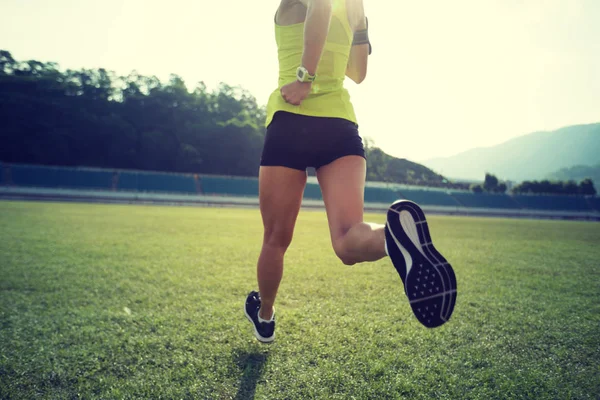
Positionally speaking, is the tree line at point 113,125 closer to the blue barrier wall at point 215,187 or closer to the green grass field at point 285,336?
the blue barrier wall at point 215,187

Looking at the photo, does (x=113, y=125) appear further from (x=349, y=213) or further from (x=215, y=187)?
(x=349, y=213)

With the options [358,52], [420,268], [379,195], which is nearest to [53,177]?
[379,195]

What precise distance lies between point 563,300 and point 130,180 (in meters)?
36.9

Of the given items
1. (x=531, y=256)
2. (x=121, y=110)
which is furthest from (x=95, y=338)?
(x=121, y=110)

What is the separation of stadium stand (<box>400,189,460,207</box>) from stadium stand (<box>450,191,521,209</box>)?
3.17 ft

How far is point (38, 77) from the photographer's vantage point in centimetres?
4166

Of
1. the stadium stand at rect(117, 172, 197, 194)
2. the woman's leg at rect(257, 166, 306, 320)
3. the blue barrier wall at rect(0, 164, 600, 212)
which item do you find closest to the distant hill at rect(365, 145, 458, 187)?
the woman's leg at rect(257, 166, 306, 320)

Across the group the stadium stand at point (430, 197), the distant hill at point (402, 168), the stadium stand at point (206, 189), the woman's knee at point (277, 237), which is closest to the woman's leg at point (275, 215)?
the woman's knee at point (277, 237)

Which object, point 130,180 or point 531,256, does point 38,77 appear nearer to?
point 130,180

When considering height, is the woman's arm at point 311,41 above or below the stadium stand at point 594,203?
above

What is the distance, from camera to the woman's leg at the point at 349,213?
5.02 ft

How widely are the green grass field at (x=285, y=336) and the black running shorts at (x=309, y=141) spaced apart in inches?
44.4

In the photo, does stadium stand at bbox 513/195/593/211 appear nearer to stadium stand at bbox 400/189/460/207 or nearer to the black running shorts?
stadium stand at bbox 400/189/460/207

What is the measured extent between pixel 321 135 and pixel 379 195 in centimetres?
3905
